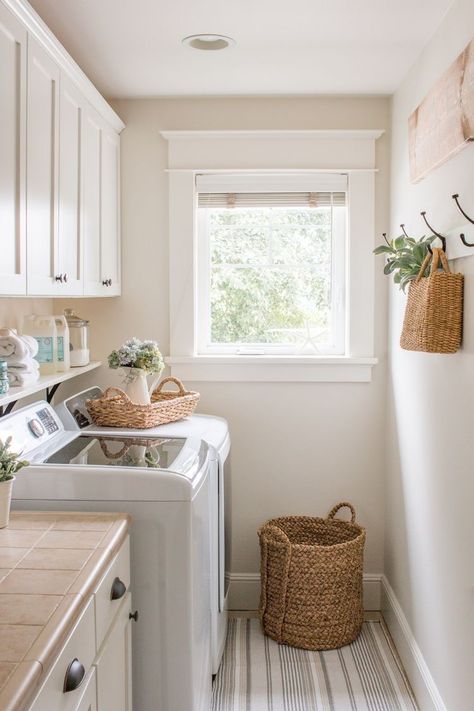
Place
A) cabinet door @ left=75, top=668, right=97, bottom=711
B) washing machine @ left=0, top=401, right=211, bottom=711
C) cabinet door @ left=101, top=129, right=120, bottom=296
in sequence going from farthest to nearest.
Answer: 1. cabinet door @ left=101, top=129, right=120, bottom=296
2. washing machine @ left=0, top=401, right=211, bottom=711
3. cabinet door @ left=75, top=668, right=97, bottom=711

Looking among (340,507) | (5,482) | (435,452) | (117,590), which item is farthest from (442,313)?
(340,507)

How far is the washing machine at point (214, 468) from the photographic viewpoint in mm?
2705

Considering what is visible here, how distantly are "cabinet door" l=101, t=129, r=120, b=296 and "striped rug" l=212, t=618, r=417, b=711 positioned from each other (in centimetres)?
161

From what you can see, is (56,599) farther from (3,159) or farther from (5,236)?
(3,159)

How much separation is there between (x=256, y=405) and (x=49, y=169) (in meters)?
1.56

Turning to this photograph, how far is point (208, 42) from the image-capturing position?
2664mm

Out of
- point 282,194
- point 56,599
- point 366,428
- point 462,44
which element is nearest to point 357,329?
point 366,428

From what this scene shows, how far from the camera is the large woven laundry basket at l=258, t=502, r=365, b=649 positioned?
3037mm

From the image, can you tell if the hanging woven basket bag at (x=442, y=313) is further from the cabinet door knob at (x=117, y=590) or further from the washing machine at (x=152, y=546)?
the cabinet door knob at (x=117, y=590)

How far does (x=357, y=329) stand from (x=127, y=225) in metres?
1.15

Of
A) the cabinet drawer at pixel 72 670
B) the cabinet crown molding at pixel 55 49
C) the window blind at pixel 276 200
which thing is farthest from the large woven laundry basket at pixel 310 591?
the cabinet crown molding at pixel 55 49

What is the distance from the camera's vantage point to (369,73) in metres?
2.99

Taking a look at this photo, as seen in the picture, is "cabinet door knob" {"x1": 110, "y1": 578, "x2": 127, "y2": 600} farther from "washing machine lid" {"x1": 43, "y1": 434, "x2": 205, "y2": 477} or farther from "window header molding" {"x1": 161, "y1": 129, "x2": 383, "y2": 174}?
"window header molding" {"x1": 161, "y1": 129, "x2": 383, "y2": 174}

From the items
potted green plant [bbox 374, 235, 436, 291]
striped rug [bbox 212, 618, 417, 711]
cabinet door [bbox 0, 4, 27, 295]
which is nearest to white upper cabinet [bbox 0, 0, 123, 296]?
cabinet door [bbox 0, 4, 27, 295]
